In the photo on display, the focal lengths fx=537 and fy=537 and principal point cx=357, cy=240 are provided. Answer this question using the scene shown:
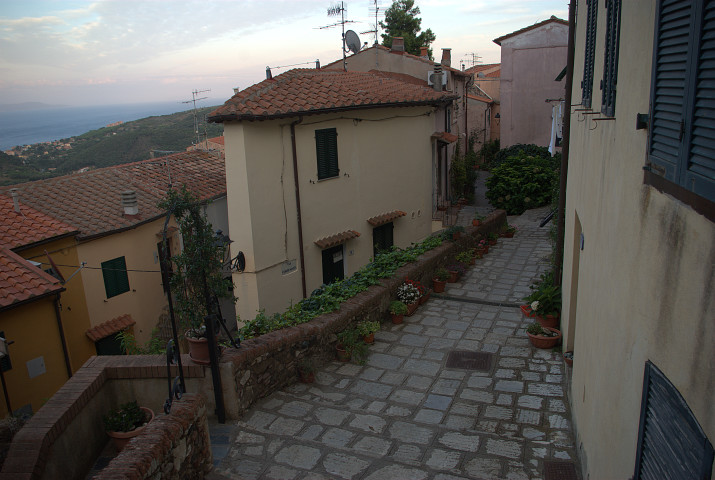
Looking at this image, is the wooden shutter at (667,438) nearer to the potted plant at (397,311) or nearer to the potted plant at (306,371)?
the potted plant at (306,371)

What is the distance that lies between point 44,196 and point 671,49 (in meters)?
17.2

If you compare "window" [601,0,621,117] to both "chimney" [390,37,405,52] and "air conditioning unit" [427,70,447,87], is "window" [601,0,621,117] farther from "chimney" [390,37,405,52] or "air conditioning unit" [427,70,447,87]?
"chimney" [390,37,405,52]

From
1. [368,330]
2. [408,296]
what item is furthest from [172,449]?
[408,296]

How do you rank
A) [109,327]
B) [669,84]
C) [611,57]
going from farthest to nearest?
[109,327], [611,57], [669,84]

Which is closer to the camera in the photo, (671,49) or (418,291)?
(671,49)

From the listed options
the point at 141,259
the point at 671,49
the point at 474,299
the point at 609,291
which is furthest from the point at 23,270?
the point at 671,49

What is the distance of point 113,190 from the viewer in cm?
1764

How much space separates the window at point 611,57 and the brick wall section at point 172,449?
4.72 meters

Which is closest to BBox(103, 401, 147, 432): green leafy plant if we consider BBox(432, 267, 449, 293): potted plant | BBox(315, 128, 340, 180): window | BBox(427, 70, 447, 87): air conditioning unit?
BBox(432, 267, 449, 293): potted plant

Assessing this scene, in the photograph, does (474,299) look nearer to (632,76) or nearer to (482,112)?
(632,76)

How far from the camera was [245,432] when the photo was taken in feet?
21.9

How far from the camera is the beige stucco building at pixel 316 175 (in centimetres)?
1244

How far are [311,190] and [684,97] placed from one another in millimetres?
12086

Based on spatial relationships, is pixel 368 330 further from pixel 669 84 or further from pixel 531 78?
pixel 531 78
